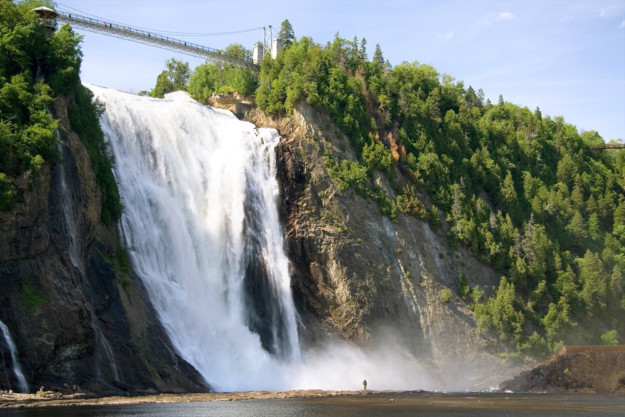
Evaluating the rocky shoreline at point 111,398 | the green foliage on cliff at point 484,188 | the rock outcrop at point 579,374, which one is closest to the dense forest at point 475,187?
the green foliage on cliff at point 484,188

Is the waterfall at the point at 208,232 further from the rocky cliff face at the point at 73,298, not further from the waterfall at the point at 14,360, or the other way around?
the waterfall at the point at 14,360

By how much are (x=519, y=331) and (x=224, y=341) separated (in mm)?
33119

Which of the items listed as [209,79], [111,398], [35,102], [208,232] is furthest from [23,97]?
[209,79]

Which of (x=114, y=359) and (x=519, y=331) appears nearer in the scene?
(x=114, y=359)

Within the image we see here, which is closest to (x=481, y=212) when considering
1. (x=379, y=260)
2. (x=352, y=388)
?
(x=379, y=260)

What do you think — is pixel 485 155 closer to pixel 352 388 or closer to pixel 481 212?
pixel 481 212

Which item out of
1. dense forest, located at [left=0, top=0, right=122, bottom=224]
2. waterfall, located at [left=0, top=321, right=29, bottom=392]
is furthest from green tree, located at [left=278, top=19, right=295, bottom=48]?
waterfall, located at [left=0, top=321, right=29, bottom=392]

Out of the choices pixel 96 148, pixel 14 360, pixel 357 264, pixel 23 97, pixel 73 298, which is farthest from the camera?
pixel 357 264

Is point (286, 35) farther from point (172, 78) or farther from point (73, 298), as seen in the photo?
point (73, 298)

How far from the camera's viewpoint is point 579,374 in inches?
2906

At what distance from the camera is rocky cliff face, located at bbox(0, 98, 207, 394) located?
1940 inches

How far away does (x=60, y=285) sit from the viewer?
5131cm

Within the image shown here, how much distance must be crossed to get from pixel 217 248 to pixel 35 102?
21.4 m

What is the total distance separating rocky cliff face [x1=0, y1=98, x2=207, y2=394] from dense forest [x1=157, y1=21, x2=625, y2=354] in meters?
29.5
